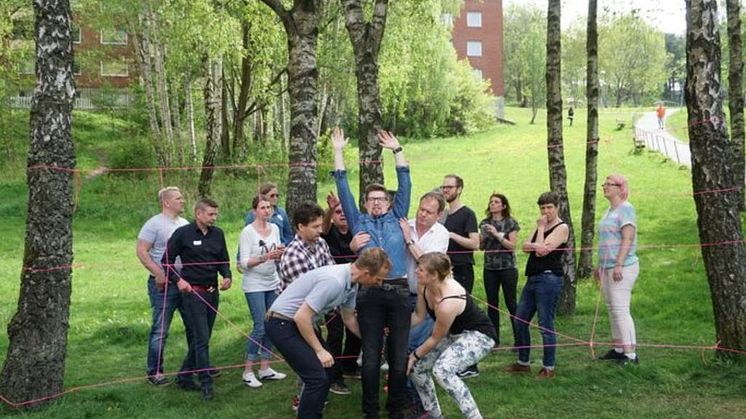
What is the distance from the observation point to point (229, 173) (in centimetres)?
1941

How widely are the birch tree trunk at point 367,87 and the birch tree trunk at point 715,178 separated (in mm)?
3022

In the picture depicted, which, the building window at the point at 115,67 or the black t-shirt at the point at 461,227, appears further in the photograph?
the building window at the point at 115,67

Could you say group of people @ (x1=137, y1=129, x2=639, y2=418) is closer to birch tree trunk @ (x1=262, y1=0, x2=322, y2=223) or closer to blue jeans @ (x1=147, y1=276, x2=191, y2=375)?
blue jeans @ (x1=147, y1=276, x2=191, y2=375)

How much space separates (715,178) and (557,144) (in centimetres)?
252

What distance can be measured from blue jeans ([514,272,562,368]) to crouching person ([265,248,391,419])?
6.54 ft

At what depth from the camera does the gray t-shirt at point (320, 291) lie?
15.0ft

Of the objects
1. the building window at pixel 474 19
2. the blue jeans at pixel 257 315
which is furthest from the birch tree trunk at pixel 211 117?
the building window at pixel 474 19

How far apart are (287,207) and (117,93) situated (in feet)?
73.4

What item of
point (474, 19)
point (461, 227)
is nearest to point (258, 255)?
point (461, 227)

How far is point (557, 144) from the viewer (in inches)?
328

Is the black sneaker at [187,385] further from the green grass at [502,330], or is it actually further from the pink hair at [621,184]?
the pink hair at [621,184]

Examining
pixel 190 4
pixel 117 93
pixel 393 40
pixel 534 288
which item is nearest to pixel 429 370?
pixel 534 288

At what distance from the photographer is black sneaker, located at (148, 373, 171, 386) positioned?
20.6ft

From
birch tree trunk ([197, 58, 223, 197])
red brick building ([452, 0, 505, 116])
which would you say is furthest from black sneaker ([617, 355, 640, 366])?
red brick building ([452, 0, 505, 116])
